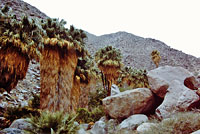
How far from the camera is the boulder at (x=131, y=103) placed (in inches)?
396

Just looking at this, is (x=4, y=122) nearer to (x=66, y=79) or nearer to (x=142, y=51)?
(x=66, y=79)

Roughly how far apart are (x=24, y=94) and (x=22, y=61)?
16831 mm

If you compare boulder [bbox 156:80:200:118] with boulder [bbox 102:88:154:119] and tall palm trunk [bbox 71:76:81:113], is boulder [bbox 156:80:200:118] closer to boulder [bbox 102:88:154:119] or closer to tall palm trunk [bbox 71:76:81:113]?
boulder [bbox 102:88:154:119]

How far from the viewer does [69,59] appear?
12.7 meters

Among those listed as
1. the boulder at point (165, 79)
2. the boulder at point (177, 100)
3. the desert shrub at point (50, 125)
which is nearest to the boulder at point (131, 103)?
the boulder at point (165, 79)

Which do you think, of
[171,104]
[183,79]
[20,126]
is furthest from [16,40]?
[183,79]

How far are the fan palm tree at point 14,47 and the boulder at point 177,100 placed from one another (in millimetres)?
6846

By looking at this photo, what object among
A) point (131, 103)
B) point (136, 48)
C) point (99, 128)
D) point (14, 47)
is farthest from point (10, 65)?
point (136, 48)

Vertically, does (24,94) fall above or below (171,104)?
below

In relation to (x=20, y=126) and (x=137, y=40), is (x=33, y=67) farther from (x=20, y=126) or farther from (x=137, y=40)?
(x=137, y=40)

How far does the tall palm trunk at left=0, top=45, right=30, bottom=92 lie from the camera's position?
8898 mm

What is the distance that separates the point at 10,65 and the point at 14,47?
900 mm

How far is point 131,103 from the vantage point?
10.1m

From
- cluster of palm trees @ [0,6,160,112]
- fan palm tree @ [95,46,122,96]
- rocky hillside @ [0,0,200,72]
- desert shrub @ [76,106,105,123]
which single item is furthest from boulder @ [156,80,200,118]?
rocky hillside @ [0,0,200,72]
